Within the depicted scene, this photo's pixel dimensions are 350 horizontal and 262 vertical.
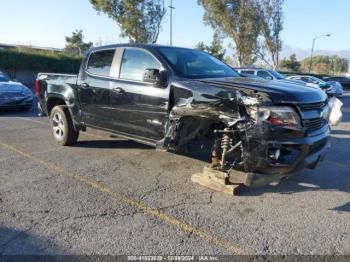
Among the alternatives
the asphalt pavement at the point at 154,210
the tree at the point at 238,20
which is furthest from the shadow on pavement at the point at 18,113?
the tree at the point at 238,20

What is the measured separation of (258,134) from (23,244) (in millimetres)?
2516

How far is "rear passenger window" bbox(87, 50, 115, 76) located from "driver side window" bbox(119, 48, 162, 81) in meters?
0.35

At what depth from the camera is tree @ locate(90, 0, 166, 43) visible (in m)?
30.7

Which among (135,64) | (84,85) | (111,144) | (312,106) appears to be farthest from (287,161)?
(111,144)

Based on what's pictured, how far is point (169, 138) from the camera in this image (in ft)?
15.4

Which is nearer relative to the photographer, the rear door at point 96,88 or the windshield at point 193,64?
the windshield at point 193,64

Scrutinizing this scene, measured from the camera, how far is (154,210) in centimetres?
391

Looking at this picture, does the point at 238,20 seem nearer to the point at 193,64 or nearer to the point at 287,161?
the point at 193,64

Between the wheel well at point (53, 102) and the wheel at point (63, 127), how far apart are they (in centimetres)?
22

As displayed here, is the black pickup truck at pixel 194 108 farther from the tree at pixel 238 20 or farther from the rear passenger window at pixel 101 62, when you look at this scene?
the tree at pixel 238 20

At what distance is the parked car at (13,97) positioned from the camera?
36.5 ft

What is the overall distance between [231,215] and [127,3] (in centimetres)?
2946

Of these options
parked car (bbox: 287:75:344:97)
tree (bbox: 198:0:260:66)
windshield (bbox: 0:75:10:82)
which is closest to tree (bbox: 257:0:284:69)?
tree (bbox: 198:0:260:66)

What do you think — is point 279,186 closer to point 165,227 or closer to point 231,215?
point 231,215
